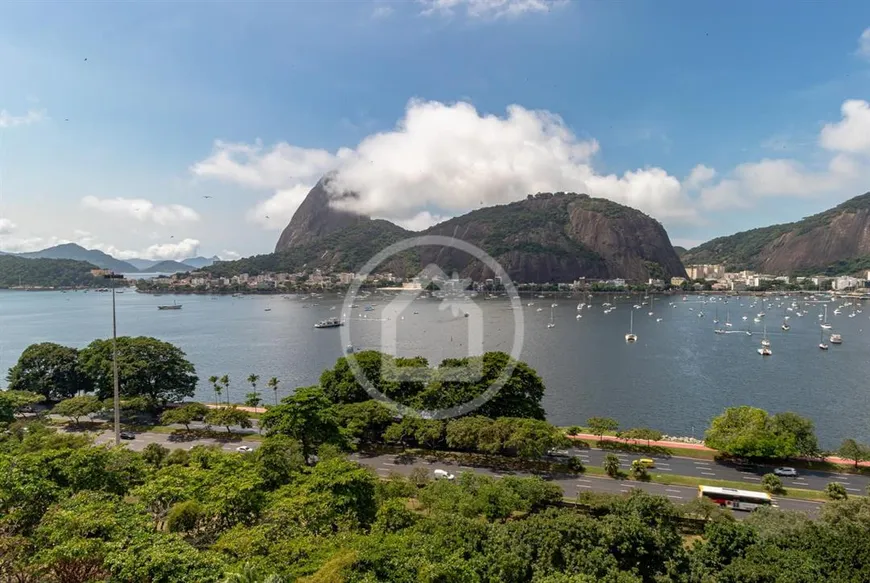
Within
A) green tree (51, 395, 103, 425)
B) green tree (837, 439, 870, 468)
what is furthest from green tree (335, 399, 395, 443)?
green tree (837, 439, 870, 468)

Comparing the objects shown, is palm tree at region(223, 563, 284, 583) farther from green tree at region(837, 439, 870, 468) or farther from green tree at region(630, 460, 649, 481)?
green tree at region(837, 439, 870, 468)

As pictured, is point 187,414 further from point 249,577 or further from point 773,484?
point 773,484

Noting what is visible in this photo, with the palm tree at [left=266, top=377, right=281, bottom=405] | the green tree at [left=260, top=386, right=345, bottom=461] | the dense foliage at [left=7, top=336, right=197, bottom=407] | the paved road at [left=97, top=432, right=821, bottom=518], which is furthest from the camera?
the palm tree at [left=266, top=377, right=281, bottom=405]

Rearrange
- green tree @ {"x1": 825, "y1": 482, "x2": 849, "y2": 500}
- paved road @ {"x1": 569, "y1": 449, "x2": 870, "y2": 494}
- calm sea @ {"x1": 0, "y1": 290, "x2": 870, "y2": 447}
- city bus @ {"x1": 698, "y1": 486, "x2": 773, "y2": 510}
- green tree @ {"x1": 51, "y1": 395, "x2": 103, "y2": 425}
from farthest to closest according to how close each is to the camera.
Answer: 1. calm sea @ {"x1": 0, "y1": 290, "x2": 870, "y2": 447}
2. green tree @ {"x1": 51, "y1": 395, "x2": 103, "y2": 425}
3. paved road @ {"x1": 569, "y1": 449, "x2": 870, "y2": 494}
4. green tree @ {"x1": 825, "y1": 482, "x2": 849, "y2": 500}
5. city bus @ {"x1": 698, "y1": 486, "x2": 773, "y2": 510}

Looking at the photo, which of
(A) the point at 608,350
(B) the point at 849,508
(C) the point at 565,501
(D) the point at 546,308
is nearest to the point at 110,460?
(C) the point at 565,501

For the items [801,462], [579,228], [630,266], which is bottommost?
[801,462]

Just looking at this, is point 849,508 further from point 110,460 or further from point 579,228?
point 579,228

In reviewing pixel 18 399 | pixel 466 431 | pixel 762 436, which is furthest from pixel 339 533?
pixel 18 399
